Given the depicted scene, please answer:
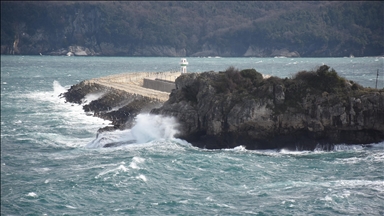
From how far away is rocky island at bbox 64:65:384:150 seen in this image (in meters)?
41.5

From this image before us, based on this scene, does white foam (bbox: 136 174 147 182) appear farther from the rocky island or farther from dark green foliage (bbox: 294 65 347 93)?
dark green foliage (bbox: 294 65 347 93)

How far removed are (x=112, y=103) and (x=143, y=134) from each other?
71.7 ft

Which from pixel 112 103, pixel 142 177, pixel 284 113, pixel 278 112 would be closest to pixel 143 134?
pixel 278 112

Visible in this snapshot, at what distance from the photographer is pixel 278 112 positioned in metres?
42.5

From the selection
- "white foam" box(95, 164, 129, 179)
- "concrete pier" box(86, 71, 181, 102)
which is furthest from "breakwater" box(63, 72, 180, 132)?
"white foam" box(95, 164, 129, 179)

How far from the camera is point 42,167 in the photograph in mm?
37969

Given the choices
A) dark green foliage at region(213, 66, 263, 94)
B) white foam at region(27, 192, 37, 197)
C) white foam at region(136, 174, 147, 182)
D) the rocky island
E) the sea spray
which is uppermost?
dark green foliage at region(213, 66, 263, 94)

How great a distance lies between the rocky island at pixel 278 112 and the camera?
4153 centimetres

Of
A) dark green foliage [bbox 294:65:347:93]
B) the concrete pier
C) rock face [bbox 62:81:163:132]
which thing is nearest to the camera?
dark green foliage [bbox 294:65:347:93]

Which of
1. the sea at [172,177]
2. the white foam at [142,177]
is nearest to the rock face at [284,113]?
the sea at [172,177]

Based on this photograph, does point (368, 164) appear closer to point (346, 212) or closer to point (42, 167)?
point (346, 212)

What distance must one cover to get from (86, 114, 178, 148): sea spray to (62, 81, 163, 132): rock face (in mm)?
2000

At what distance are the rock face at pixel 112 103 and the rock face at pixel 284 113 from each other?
7456 millimetres

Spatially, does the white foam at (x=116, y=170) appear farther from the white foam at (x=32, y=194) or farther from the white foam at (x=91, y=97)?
the white foam at (x=91, y=97)
